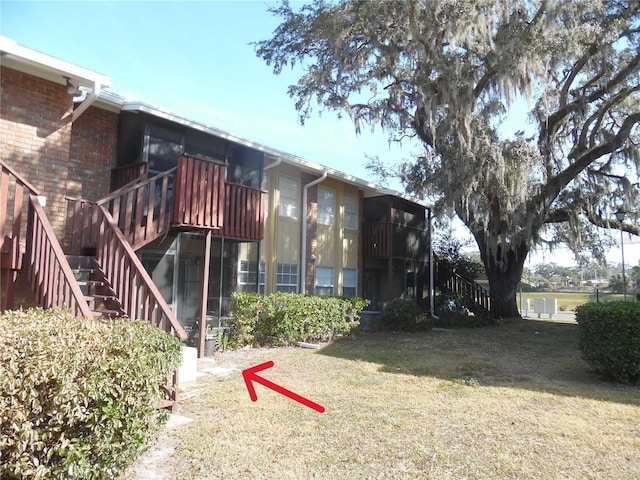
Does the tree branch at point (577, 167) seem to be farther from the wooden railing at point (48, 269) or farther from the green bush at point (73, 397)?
the green bush at point (73, 397)

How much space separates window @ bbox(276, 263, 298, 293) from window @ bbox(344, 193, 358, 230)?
3.44m

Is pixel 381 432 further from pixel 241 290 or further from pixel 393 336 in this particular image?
pixel 393 336

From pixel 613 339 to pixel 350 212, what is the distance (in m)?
10.7

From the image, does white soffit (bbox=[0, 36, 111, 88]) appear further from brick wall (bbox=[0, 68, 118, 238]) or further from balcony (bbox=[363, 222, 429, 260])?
balcony (bbox=[363, 222, 429, 260])

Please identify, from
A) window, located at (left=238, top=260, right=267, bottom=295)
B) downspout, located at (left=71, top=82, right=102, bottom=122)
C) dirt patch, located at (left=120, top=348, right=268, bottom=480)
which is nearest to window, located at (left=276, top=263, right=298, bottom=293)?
window, located at (left=238, top=260, right=267, bottom=295)

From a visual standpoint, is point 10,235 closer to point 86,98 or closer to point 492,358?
point 86,98

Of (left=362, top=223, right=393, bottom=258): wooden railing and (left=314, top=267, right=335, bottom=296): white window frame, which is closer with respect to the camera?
(left=314, top=267, right=335, bottom=296): white window frame

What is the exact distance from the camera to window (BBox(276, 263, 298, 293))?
13.8 metres

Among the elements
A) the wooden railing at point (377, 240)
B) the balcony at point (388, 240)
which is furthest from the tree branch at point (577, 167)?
the wooden railing at point (377, 240)

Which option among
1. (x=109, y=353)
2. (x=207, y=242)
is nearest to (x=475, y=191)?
(x=207, y=242)

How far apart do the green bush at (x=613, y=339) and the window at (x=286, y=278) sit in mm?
8257

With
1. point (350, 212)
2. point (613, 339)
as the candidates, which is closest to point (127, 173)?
point (350, 212)

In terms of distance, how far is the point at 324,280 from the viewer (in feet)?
51.6

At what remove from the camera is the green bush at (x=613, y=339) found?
7.19 meters
